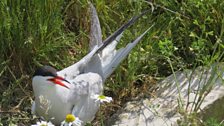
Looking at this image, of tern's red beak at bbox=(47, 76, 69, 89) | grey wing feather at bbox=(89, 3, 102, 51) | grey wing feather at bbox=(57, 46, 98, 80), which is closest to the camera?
tern's red beak at bbox=(47, 76, 69, 89)

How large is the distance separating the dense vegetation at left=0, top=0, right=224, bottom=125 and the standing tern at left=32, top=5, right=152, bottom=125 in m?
0.17

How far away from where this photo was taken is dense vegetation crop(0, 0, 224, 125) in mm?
3318

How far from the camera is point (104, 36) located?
3531mm

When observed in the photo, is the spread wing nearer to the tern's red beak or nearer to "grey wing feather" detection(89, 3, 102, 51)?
"grey wing feather" detection(89, 3, 102, 51)

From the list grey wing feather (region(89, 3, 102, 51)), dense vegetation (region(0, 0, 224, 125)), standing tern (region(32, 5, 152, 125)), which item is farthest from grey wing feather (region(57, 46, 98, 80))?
dense vegetation (region(0, 0, 224, 125))

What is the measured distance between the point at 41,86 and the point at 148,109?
694 millimetres

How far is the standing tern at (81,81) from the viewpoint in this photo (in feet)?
9.11

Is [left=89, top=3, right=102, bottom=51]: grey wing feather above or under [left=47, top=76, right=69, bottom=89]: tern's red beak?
above

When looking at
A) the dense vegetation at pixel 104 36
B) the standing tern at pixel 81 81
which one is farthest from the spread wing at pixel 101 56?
the dense vegetation at pixel 104 36

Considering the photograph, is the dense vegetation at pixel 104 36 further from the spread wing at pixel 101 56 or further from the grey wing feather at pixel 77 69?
the grey wing feather at pixel 77 69

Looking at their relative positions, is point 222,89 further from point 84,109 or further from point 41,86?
point 41,86

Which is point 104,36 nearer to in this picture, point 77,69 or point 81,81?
point 77,69

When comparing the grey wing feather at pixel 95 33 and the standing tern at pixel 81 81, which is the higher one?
the grey wing feather at pixel 95 33

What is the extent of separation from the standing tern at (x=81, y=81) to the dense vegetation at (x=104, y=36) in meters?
0.17
